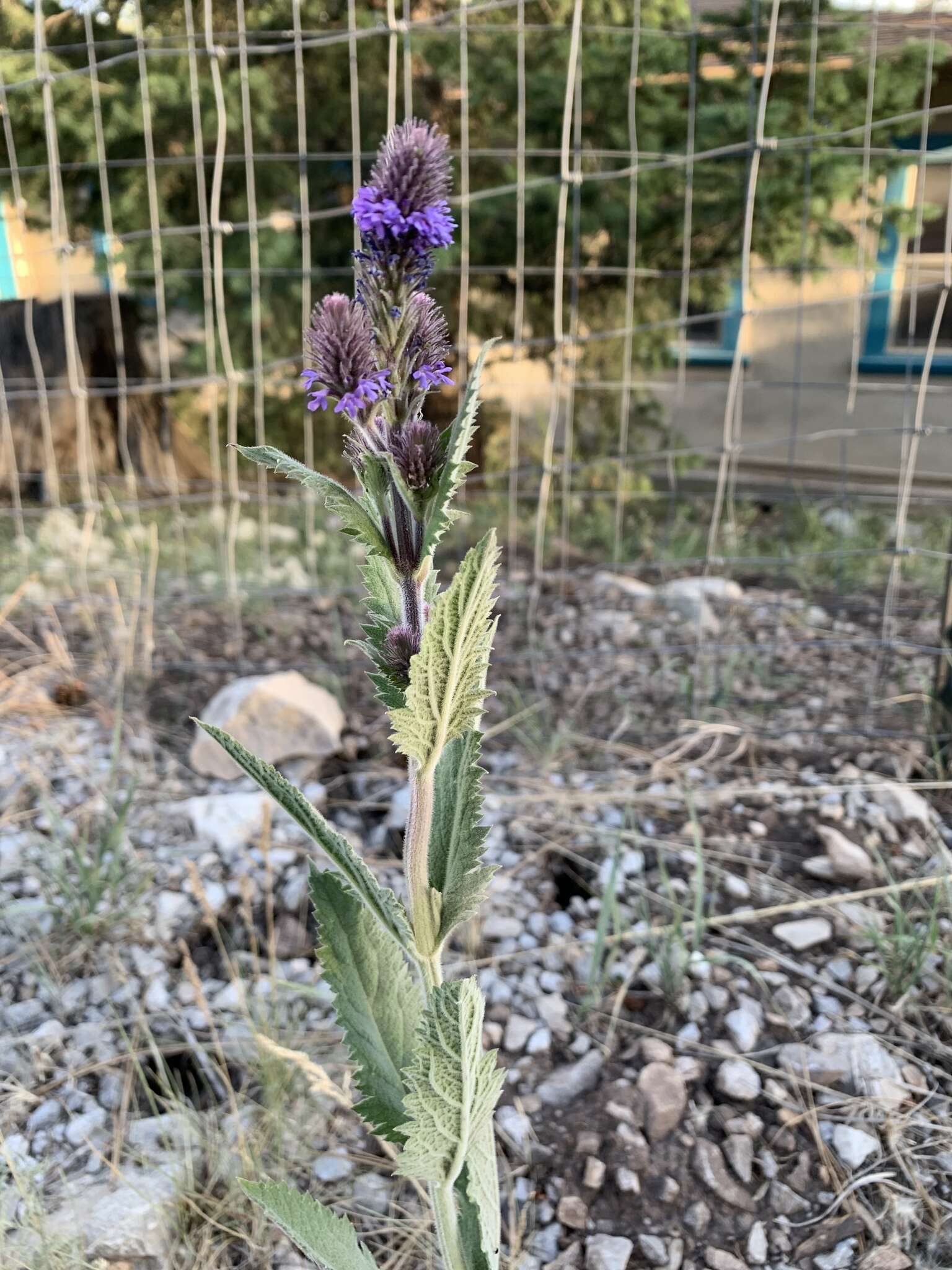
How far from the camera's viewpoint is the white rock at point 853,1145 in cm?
141

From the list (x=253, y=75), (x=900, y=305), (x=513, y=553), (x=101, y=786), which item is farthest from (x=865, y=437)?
(x=101, y=786)

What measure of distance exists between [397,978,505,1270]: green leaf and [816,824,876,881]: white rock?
47.1 inches

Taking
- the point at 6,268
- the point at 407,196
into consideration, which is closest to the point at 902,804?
the point at 407,196

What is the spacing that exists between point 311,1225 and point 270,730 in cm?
142

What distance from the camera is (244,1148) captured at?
4.53 ft

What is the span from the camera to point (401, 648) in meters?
0.88

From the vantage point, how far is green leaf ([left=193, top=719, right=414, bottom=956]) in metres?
0.92

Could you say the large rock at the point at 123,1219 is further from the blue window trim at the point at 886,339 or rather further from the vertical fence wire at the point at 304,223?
the blue window trim at the point at 886,339

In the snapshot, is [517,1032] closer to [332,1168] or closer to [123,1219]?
[332,1168]

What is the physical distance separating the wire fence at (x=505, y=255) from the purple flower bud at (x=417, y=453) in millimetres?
1898

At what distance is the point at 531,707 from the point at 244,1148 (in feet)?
4.03

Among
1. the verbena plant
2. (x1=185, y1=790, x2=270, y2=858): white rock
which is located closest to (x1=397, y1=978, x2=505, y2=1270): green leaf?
the verbena plant

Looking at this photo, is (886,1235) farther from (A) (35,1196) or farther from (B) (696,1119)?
(A) (35,1196)

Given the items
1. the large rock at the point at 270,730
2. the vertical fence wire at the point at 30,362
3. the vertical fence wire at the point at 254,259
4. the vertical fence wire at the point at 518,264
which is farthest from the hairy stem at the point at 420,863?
the vertical fence wire at the point at 30,362
